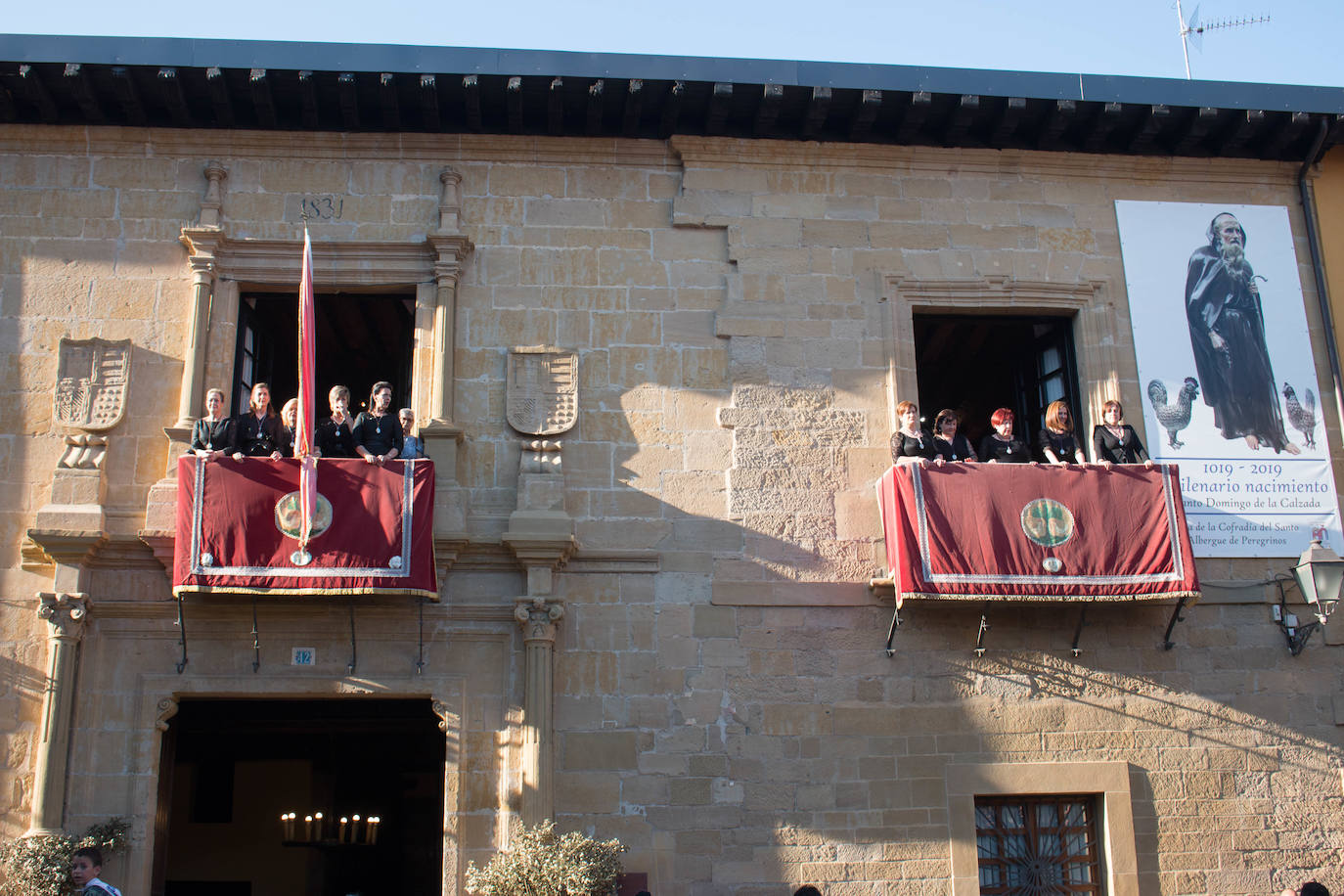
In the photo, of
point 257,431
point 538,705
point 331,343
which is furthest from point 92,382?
point 538,705

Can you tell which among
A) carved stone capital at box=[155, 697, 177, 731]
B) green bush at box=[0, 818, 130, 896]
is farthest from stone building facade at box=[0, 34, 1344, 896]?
green bush at box=[0, 818, 130, 896]

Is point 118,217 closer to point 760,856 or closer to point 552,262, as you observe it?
point 552,262

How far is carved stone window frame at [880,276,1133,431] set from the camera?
11547 mm

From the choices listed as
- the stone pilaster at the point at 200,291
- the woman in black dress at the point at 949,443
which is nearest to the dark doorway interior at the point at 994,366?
the woman in black dress at the point at 949,443

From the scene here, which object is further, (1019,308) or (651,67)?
(1019,308)

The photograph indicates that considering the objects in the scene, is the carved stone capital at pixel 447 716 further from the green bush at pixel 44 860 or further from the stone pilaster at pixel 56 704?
the stone pilaster at pixel 56 704

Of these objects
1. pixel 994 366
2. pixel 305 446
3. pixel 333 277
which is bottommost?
pixel 305 446

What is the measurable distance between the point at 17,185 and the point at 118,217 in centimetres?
95

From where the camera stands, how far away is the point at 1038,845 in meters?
10.5

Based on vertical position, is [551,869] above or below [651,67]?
below

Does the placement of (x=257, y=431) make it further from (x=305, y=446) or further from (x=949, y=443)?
(x=949, y=443)

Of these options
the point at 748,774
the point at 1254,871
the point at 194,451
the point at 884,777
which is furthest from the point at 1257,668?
the point at 194,451

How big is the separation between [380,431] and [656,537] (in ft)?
7.90

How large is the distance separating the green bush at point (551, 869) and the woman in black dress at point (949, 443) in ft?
13.7
